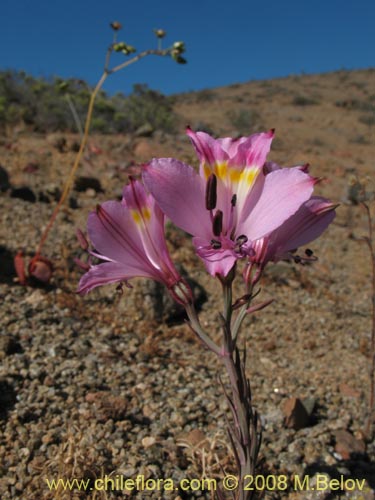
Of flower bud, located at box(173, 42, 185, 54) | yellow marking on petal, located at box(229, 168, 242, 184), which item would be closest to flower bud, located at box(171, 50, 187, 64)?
flower bud, located at box(173, 42, 185, 54)

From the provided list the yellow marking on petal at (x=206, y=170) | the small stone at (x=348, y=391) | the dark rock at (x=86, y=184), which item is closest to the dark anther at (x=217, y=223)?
the yellow marking on petal at (x=206, y=170)

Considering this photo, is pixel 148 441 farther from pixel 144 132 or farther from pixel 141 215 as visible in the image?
pixel 144 132

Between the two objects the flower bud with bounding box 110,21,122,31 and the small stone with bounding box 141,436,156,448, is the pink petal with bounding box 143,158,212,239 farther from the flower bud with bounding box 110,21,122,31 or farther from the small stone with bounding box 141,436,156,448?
the flower bud with bounding box 110,21,122,31

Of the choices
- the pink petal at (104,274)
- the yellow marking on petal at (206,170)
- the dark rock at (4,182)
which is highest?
the dark rock at (4,182)

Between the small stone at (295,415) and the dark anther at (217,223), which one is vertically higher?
the dark anther at (217,223)

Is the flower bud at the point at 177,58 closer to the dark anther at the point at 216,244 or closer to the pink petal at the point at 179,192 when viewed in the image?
the pink petal at the point at 179,192

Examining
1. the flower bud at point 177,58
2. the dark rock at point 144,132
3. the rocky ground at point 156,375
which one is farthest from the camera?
the dark rock at point 144,132

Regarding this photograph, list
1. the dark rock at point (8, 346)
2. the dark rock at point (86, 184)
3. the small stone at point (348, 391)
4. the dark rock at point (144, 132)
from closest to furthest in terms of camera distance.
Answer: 1. the dark rock at point (8, 346)
2. the small stone at point (348, 391)
3. the dark rock at point (86, 184)
4. the dark rock at point (144, 132)

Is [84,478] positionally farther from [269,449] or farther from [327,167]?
[327,167]
